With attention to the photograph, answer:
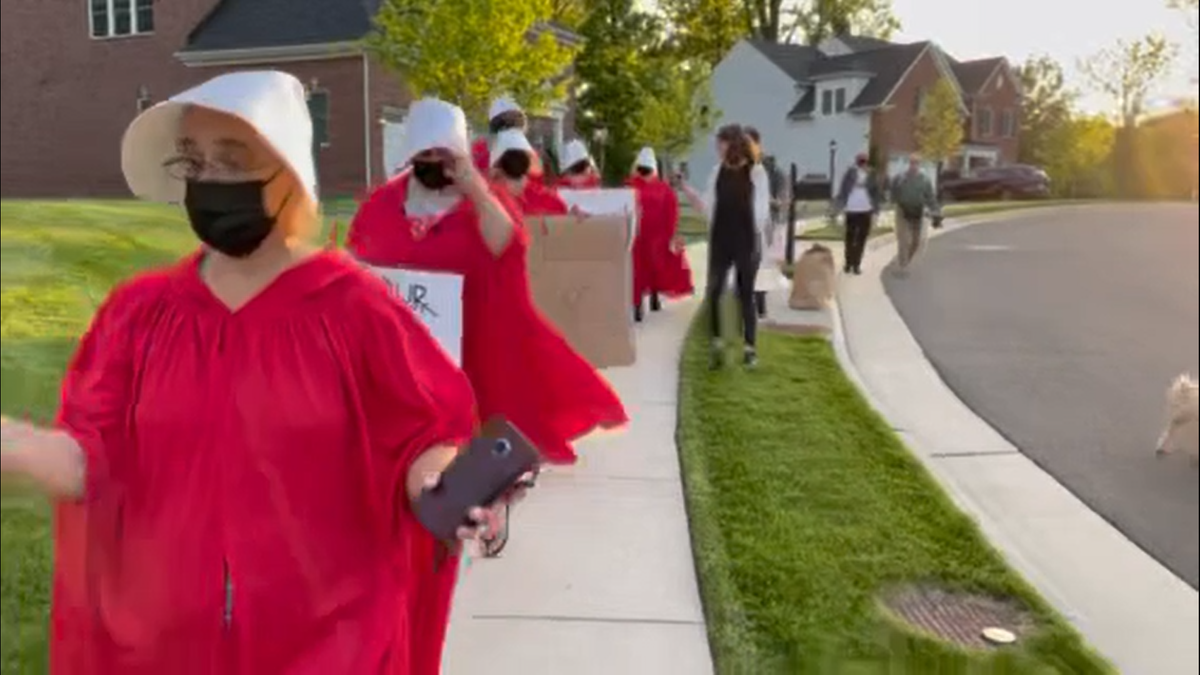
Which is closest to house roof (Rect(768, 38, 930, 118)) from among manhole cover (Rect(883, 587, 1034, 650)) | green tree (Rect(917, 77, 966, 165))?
green tree (Rect(917, 77, 966, 165))

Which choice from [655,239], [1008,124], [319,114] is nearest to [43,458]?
[319,114]

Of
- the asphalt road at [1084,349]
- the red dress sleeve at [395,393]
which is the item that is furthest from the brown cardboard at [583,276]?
the red dress sleeve at [395,393]

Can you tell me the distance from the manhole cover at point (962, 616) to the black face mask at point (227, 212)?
280cm

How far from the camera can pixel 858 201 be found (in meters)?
14.8

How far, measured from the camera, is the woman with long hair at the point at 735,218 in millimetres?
7762

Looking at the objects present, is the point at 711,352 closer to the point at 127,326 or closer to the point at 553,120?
the point at 553,120

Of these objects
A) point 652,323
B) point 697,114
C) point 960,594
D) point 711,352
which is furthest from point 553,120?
point 960,594

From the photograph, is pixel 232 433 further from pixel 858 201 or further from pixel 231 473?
pixel 858 201

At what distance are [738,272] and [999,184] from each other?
1025 cm

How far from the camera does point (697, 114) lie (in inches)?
349

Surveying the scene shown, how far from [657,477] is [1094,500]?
6.42 feet

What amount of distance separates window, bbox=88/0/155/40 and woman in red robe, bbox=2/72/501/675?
0.12 meters

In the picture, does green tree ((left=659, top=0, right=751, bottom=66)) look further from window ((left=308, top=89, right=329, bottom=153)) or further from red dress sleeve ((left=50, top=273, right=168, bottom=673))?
red dress sleeve ((left=50, top=273, right=168, bottom=673))

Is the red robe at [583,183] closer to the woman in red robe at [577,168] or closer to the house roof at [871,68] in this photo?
the woman in red robe at [577,168]
